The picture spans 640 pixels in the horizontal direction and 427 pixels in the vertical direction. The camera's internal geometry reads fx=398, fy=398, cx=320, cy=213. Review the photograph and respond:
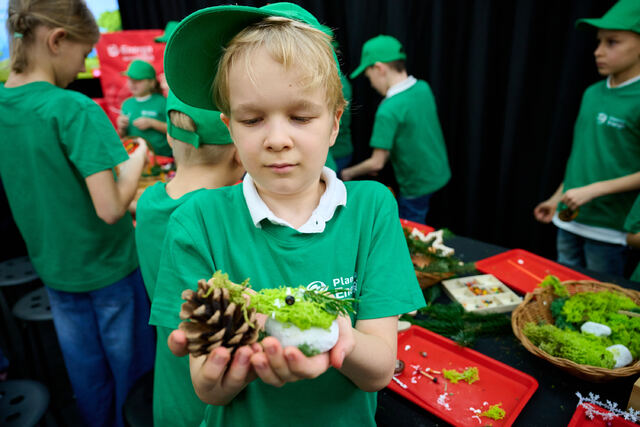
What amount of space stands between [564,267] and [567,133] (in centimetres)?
158

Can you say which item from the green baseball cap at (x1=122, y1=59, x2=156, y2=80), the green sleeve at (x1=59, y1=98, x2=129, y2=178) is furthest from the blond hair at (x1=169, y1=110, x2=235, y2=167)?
the green baseball cap at (x1=122, y1=59, x2=156, y2=80)

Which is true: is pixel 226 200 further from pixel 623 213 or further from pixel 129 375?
pixel 623 213

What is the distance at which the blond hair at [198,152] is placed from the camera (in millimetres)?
1201

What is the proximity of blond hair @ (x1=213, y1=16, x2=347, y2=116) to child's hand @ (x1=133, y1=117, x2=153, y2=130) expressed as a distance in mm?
3147

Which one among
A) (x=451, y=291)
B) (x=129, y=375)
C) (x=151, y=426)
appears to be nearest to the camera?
(x=151, y=426)

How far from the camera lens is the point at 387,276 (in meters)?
0.79

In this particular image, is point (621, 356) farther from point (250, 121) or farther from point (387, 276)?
point (250, 121)

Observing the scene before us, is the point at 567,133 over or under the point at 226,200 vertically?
under

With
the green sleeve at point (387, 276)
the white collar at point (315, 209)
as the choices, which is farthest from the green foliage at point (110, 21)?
the green sleeve at point (387, 276)

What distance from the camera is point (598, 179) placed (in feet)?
7.04

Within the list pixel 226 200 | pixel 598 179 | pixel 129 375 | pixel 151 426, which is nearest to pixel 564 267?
pixel 598 179

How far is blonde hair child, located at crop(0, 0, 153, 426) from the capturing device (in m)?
1.39

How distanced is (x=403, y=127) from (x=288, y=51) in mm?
2460

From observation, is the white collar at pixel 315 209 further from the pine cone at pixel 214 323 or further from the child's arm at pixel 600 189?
the child's arm at pixel 600 189
